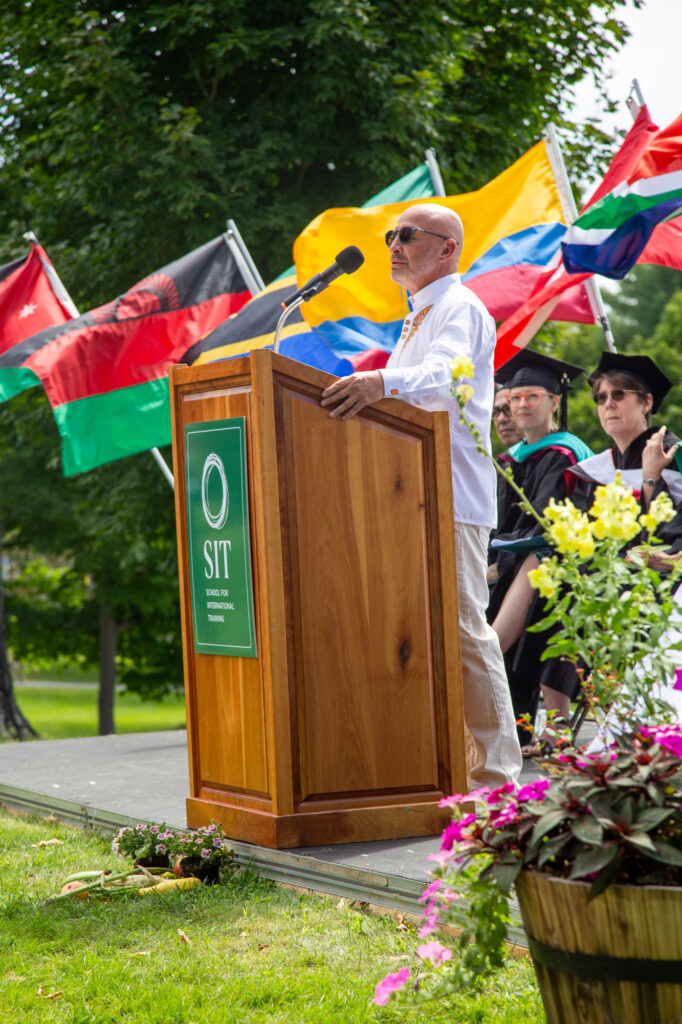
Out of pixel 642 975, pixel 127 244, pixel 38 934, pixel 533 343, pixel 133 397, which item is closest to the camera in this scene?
pixel 642 975

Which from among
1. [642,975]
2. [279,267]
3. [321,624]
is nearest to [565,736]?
[642,975]

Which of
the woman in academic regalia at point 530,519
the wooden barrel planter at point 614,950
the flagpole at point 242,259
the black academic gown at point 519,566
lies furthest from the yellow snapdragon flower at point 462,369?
the flagpole at point 242,259

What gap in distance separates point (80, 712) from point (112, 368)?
2076 cm

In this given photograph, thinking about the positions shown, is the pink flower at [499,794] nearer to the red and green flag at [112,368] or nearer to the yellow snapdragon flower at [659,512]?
the yellow snapdragon flower at [659,512]

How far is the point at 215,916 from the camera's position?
3592mm

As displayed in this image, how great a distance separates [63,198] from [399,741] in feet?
33.9

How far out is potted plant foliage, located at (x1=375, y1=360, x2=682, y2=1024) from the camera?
2.00m

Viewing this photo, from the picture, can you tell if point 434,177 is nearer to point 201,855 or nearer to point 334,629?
point 334,629

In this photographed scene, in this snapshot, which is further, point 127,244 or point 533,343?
point 533,343

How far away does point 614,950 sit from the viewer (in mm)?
2014

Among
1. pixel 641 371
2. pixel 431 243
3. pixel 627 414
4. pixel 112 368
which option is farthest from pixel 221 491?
pixel 112 368

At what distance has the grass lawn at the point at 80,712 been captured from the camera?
75.8 feet

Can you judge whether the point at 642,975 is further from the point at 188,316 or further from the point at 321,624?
the point at 188,316

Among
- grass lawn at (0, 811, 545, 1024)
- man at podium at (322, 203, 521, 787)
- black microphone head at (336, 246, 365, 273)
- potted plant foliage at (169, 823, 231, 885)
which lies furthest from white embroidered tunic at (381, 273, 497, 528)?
grass lawn at (0, 811, 545, 1024)
